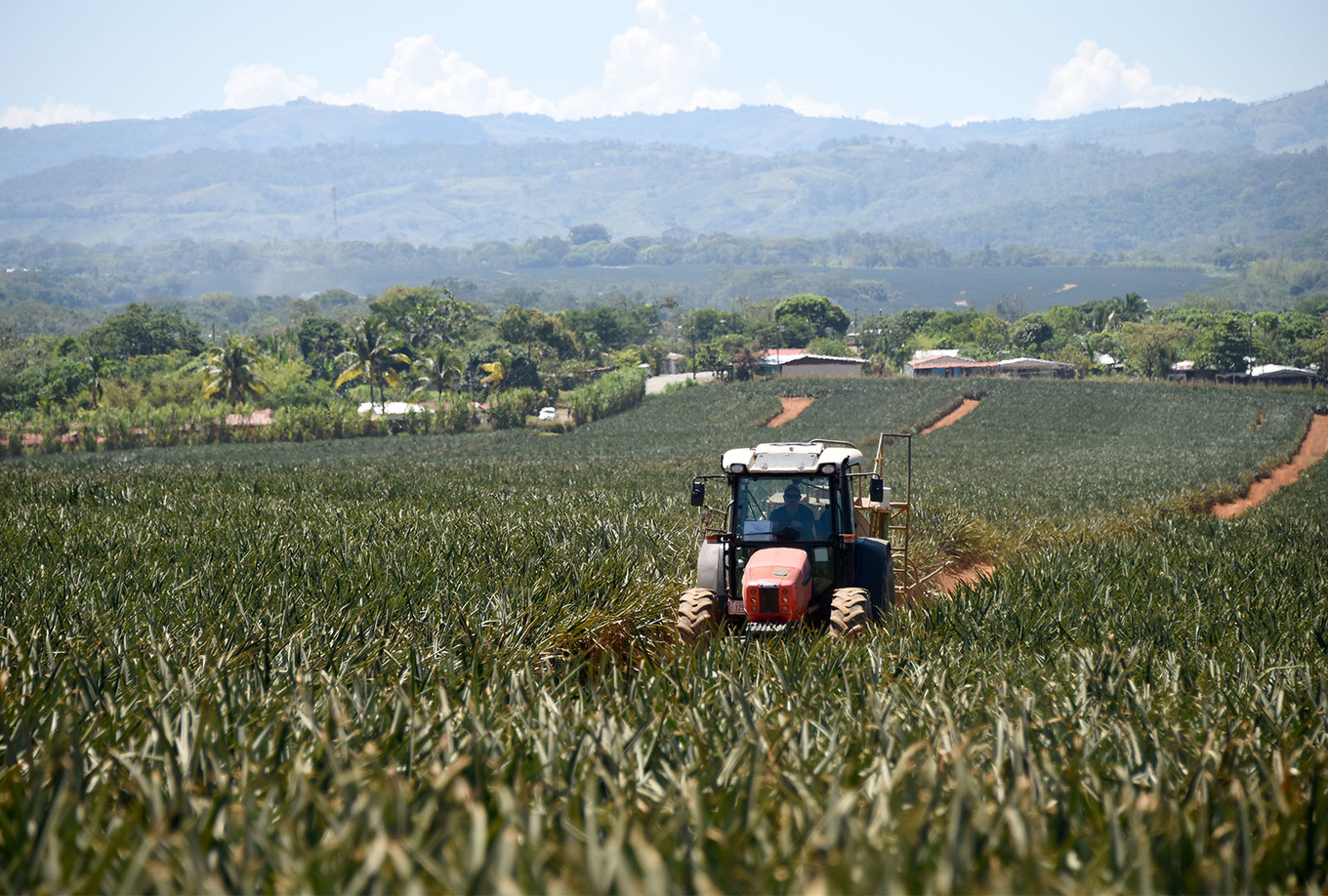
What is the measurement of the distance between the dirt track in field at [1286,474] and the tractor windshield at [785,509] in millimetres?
15554

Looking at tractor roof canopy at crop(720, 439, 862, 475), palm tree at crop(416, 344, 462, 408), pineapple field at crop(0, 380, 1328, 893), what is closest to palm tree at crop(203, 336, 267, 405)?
palm tree at crop(416, 344, 462, 408)

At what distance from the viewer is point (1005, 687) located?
562 cm

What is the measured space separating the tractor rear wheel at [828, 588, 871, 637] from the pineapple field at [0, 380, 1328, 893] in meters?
0.24

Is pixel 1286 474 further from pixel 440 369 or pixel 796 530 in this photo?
pixel 440 369

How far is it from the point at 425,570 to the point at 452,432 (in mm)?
61754

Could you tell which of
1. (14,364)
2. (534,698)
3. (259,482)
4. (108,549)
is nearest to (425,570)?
(108,549)

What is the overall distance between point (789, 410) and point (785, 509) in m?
63.2

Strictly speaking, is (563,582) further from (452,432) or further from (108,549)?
(452,432)

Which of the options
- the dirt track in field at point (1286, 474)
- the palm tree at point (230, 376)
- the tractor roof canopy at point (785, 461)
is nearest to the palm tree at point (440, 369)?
the palm tree at point (230, 376)

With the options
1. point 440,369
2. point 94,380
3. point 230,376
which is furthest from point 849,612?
point 94,380

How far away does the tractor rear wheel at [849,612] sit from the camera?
884cm

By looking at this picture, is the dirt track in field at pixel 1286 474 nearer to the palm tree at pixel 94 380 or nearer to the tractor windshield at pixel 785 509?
the tractor windshield at pixel 785 509

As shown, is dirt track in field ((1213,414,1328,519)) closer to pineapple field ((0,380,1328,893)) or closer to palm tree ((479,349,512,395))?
pineapple field ((0,380,1328,893))

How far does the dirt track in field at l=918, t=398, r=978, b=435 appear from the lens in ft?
207
